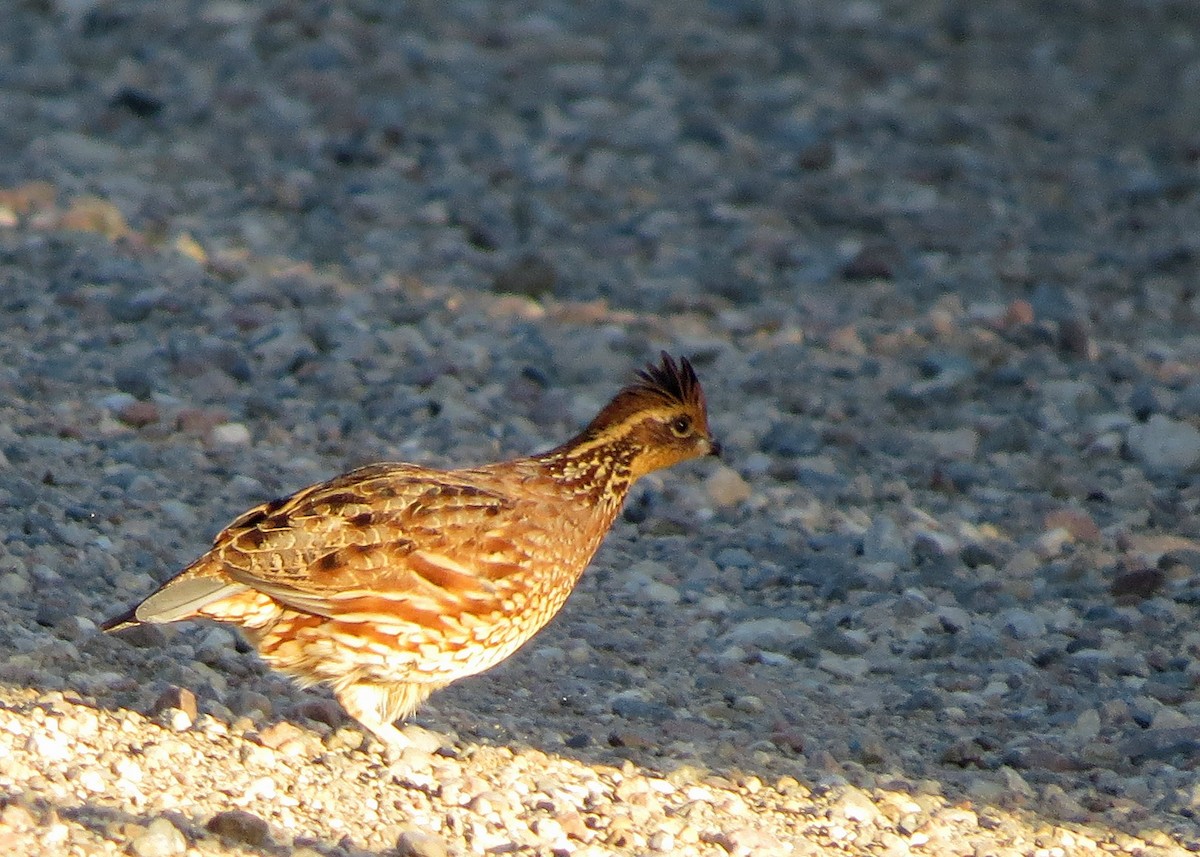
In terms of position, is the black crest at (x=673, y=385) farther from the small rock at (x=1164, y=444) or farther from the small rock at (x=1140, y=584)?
the small rock at (x=1164, y=444)

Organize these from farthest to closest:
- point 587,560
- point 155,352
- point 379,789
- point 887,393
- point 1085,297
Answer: point 1085,297, point 887,393, point 155,352, point 587,560, point 379,789

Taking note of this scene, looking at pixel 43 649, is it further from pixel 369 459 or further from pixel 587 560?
pixel 369 459

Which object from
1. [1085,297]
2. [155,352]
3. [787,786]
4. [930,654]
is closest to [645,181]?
[1085,297]

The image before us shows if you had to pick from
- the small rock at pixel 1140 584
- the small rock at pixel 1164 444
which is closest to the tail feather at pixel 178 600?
the small rock at pixel 1140 584

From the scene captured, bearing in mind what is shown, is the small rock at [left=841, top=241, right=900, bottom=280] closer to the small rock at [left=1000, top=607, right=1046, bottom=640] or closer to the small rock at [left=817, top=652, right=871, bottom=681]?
the small rock at [left=1000, top=607, right=1046, bottom=640]

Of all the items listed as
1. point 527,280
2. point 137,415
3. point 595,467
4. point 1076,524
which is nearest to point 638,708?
point 595,467

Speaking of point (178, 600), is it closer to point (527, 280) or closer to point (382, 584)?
point (382, 584)

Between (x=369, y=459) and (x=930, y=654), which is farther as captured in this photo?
(x=369, y=459)
